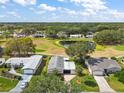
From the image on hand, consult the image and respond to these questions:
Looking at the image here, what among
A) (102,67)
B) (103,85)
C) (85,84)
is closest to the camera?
(85,84)

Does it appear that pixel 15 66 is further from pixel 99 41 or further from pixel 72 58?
pixel 99 41

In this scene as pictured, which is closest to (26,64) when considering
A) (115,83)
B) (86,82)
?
(86,82)

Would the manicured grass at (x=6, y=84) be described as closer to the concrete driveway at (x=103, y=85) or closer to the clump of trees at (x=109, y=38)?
the concrete driveway at (x=103, y=85)

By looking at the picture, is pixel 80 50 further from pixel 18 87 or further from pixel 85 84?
pixel 18 87

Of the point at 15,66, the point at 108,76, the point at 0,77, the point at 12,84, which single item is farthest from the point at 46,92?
the point at 15,66

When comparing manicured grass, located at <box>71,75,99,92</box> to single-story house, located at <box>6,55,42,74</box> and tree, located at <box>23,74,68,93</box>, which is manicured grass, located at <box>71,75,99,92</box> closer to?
single-story house, located at <box>6,55,42,74</box>
